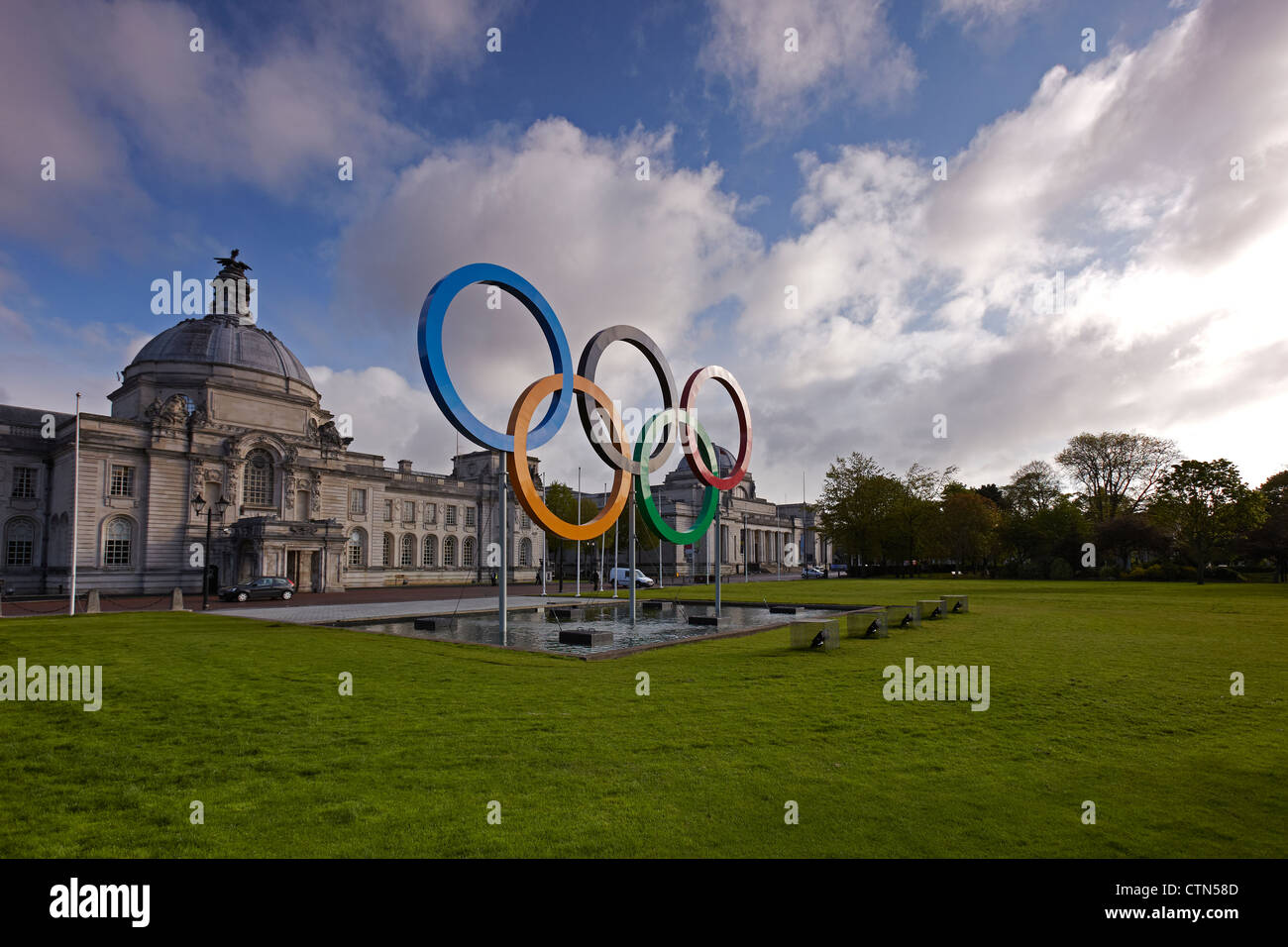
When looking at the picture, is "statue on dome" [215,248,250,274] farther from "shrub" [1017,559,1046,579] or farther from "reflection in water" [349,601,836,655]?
"shrub" [1017,559,1046,579]

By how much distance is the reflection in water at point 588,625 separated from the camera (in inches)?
809

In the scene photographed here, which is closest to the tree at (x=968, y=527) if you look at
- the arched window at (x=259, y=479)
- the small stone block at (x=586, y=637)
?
the small stone block at (x=586, y=637)

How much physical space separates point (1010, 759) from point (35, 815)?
1041 centimetres

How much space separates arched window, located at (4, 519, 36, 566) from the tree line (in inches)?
2771

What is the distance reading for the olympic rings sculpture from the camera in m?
18.0

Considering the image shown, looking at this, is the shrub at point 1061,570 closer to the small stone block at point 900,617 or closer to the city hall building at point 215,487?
the small stone block at point 900,617

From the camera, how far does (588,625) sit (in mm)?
26469

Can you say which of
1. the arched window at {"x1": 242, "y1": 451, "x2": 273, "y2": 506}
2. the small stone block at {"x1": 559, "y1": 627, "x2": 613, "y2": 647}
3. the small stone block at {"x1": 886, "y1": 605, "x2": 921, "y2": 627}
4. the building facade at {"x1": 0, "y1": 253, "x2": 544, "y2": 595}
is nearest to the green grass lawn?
the small stone block at {"x1": 559, "y1": 627, "x2": 613, "y2": 647}

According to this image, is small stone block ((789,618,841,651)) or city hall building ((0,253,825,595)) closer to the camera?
small stone block ((789,618,841,651))

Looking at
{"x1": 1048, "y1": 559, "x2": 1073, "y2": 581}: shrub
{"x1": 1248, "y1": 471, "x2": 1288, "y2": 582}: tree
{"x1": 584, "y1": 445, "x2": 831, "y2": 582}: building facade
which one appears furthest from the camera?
{"x1": 584, "y1": 445, "x2": 831, "y2": 582}: building facade

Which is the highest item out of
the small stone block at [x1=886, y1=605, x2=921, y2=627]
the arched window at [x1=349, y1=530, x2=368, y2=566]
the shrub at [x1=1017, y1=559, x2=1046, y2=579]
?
the arched window at [x1=349, y1=530, x2=368, y2=566]

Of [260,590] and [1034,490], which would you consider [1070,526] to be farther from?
[260,590]

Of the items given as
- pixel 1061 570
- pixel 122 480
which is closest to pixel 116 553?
pixel 122 480
